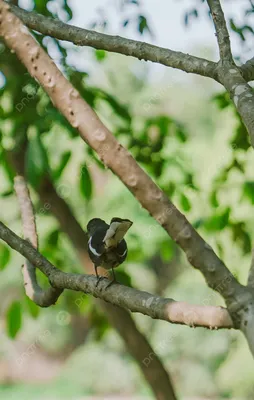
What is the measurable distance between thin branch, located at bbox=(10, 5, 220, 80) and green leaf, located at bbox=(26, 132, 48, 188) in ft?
1.94

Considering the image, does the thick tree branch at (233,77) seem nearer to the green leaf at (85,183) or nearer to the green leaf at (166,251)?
the green leaf at (85,183)

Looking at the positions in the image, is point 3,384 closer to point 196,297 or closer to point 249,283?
point 196,297

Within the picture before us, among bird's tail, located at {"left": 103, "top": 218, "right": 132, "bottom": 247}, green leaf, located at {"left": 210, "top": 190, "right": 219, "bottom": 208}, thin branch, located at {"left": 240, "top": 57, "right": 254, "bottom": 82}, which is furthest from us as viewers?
green leaf, located at {"left": 210, "top": 190, "right": 219, "bottom": 208}

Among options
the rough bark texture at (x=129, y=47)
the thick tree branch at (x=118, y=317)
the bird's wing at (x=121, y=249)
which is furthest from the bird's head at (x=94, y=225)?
the thick tree branch at (x=118, y=317)

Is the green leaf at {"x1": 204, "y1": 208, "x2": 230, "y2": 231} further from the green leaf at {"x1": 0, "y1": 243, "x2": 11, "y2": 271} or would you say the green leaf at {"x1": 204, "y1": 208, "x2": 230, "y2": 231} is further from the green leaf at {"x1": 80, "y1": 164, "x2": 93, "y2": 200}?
the green leaf at {"x1": 0, "y1": 243, "x2": 11, "y2": 271}

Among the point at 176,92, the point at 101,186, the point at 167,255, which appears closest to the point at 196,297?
the point at 101,186

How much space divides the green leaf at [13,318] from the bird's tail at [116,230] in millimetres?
1295

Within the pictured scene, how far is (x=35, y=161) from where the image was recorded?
275cm

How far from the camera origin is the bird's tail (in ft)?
5.56

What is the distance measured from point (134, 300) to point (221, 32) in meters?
0.82

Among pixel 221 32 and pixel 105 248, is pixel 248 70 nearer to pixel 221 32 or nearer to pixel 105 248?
pixel 221 32

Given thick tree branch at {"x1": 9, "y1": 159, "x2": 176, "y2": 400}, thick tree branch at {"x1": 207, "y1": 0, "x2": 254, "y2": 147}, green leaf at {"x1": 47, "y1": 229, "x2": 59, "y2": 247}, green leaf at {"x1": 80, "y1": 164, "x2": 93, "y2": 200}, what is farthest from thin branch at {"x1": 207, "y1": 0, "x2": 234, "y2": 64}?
green leaf at {"x1": 47, "y1": 229, "x2": 59, "y2": 247}

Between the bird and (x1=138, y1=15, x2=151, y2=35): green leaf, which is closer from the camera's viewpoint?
A: the bird

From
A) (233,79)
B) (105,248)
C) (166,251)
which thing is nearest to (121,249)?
(105,248)
